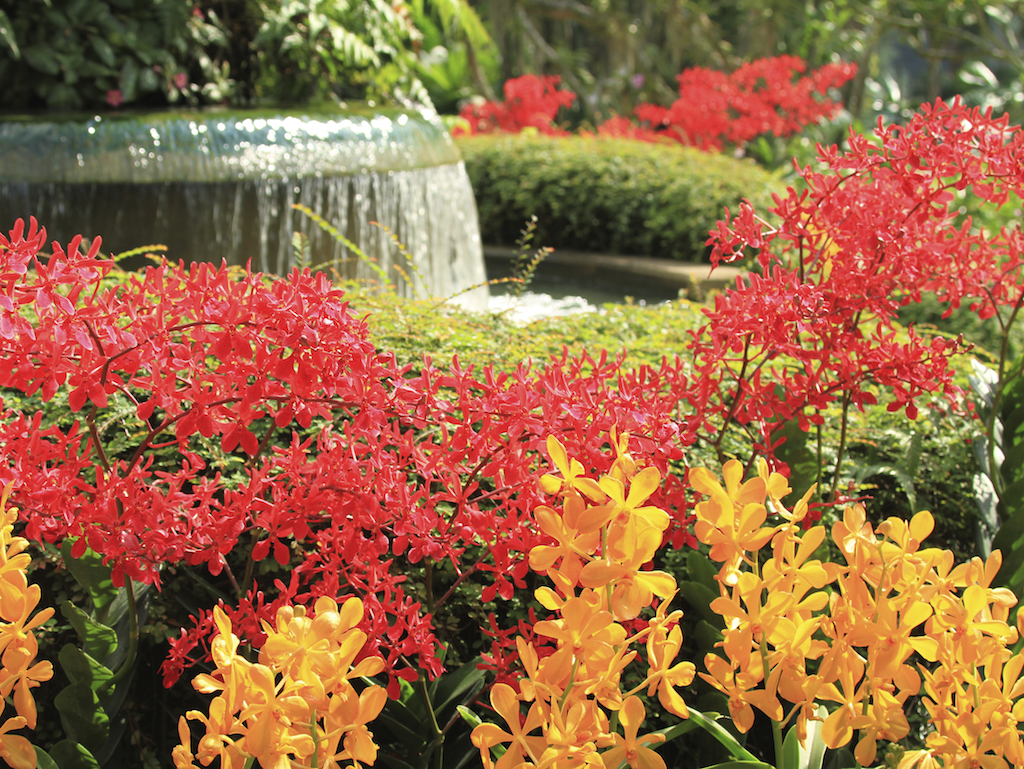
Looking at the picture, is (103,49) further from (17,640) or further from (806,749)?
(806,749)

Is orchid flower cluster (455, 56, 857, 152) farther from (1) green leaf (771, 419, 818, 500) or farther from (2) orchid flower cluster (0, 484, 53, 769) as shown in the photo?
(2) orchid flower cluster (0, 484, 53, 769)

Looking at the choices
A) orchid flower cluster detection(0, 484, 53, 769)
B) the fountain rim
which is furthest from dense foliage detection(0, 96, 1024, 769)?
the fountain rim

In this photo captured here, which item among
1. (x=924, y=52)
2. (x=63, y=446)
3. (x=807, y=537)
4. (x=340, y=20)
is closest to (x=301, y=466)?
(x=63, y=446)

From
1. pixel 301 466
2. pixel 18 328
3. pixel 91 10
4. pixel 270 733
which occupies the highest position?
pixel 91 10

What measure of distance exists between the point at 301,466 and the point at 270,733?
55 centimetres

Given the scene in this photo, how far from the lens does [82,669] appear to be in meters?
1.42

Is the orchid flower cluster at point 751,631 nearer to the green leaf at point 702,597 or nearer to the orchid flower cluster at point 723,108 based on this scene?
the green leaf at point 702,597

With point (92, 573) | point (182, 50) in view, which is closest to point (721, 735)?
point (92, 573)

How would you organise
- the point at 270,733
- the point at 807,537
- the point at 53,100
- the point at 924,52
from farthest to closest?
the point at 924,52 → the point at 53,100 → the point at 807,537 → the point at 270,733

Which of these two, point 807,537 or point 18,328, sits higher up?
point 18,328

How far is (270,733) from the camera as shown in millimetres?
903

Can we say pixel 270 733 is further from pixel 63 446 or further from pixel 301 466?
pixel 63 446

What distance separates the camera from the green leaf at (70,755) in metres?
1.36

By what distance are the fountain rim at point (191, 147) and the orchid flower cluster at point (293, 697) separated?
3.98 metres
